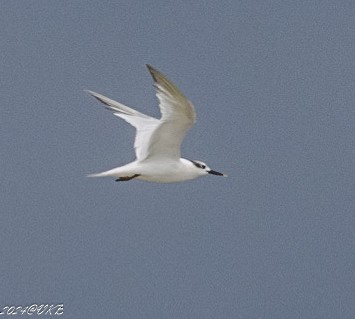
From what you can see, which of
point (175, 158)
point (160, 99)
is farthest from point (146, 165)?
point (160, 99)

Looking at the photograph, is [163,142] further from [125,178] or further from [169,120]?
[125,178]

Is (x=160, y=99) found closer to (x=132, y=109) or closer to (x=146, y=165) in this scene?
(x=146, y=165)

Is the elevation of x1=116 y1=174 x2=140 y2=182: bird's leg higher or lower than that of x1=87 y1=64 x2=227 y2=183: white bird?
lower

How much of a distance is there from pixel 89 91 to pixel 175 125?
319cm

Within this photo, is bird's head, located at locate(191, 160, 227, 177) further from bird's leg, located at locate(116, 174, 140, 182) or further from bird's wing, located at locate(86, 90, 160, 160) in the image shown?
bird's leg, located at locate(116, 174, 140, 182)

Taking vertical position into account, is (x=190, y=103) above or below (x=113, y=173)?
above

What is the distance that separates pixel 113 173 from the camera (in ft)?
59.8

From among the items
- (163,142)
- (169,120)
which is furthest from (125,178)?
(169,120)

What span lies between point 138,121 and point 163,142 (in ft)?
5.48

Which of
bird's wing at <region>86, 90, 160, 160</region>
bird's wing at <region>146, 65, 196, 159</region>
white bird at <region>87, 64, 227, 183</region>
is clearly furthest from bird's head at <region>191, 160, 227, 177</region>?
bird's wing at <region>86, 90, 160, 160</region>

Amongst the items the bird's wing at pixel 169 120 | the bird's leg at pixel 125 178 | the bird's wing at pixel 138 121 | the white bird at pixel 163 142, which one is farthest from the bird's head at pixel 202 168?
the bird's leg at pixel 125 178

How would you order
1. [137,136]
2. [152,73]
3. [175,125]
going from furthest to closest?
[137,136], [175,125], [152,73]

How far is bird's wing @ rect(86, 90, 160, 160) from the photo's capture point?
19.0 m

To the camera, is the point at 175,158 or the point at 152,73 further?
the point at 175,158
